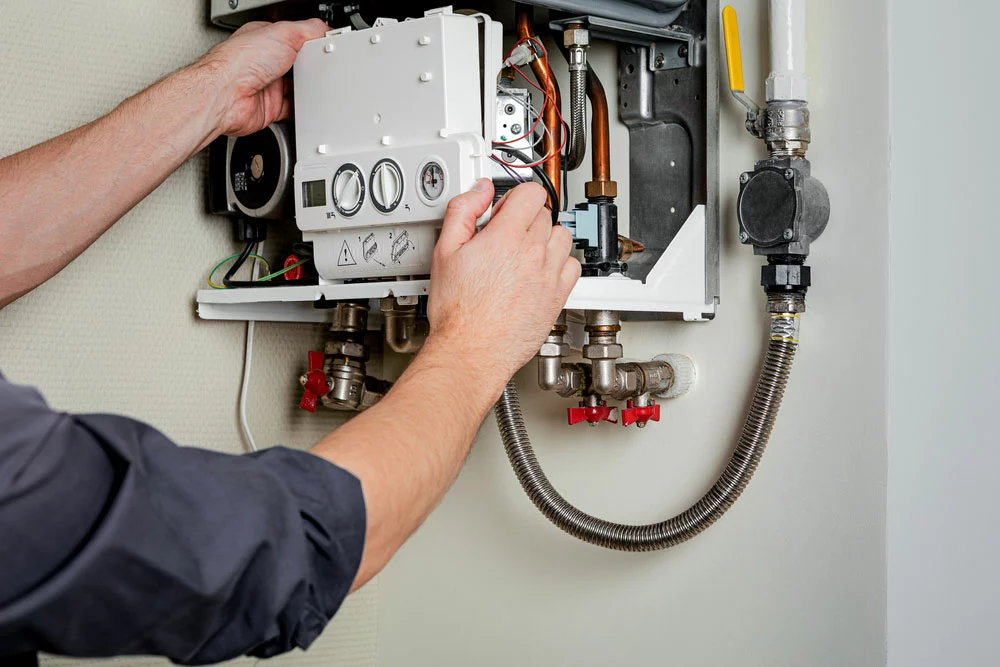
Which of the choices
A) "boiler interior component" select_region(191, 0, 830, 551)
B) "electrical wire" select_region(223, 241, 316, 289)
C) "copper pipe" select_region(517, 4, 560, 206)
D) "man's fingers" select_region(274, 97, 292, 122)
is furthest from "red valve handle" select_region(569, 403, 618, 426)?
"man's fingers" select_region(274, 97, 292, 122)

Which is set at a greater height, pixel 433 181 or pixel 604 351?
pixel 433 181

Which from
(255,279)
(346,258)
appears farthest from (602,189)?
(255,279)

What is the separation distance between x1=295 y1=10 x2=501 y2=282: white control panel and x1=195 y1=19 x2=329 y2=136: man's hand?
0.10ft

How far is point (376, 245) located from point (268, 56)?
248 mm

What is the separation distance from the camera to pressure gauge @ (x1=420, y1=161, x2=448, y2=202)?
89 cm

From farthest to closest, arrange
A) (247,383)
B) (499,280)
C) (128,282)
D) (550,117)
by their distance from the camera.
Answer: (247,383), (128,282), (550,117), (499,280)

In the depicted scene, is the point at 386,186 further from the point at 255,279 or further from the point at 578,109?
the point at 255,279

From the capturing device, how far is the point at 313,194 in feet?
3.27

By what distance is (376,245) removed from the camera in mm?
966

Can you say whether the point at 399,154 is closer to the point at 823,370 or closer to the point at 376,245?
the point at 376,245

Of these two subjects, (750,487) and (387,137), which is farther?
(750,487)

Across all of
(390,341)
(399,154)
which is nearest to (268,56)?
(399,154)

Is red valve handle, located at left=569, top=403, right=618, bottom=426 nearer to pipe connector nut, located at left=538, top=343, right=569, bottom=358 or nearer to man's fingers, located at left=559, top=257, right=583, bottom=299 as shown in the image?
pipe connector nut, located at left=538, top=343, right=569, bottom=358

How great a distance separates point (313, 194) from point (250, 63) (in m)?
0.16
